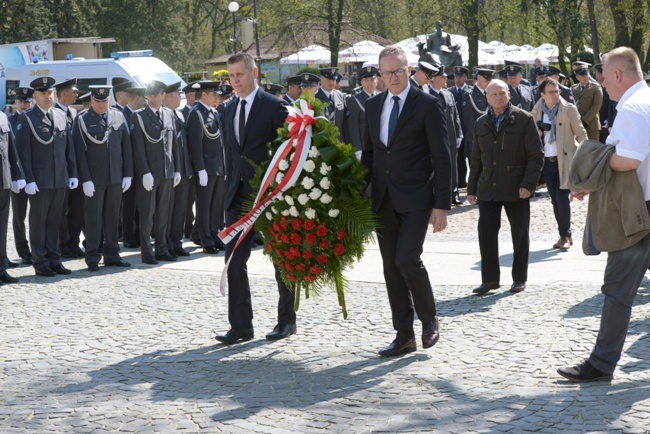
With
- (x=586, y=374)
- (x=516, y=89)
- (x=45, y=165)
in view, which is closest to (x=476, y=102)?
(x=516, y=89)

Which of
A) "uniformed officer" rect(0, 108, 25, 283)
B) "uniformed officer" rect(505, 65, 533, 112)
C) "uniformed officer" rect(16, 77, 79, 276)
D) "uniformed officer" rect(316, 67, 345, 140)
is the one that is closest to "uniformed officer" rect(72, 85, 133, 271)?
"uniformed officer" rect(16, 77, 79, 276)

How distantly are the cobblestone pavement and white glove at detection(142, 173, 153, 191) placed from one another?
1821mm

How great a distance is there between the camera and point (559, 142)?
1089 cm

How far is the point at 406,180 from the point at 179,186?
6.25 m

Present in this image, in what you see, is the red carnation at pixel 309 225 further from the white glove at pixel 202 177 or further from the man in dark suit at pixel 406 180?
the white glove at pixel 202 177

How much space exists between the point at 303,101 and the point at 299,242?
1001 mm

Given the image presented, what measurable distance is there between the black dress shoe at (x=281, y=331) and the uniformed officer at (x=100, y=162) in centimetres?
435

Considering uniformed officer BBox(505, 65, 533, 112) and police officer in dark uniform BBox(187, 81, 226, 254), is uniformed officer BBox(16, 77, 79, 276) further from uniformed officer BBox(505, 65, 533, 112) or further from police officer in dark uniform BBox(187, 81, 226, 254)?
uniformed officer BBox(505, 65, 533, 112)

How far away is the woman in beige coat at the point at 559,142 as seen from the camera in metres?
10.9

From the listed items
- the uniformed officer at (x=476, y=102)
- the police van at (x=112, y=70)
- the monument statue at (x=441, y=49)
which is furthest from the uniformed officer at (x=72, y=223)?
the monument statue at (x=441, y=49)

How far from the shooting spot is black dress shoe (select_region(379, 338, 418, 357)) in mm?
6809

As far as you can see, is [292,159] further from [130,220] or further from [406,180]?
[130,220]

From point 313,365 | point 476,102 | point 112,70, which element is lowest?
point 313,365

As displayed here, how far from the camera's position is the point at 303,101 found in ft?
22.8
